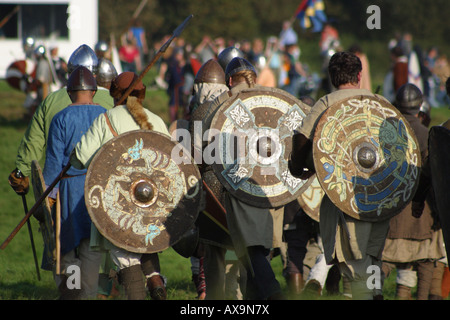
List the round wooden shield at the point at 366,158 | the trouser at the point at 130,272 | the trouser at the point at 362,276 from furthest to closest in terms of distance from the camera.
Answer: the trouser at the point at 130,272 → the trouser at the point at 362,276 → the round wooden shield at the point at 366,158

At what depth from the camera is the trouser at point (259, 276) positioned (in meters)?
6.08

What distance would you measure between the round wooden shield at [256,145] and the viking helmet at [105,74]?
2654mm

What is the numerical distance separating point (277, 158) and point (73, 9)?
64.7 ft

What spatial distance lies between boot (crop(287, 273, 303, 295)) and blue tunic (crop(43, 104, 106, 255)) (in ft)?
6.47

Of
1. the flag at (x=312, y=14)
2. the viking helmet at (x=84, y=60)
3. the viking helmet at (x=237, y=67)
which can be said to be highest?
the flag at (x=312, y=14)

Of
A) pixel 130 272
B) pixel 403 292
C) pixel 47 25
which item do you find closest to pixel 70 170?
pixel 130 272

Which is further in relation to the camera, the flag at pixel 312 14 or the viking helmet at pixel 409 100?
the flag at pixel 312 14

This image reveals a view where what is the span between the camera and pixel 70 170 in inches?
267

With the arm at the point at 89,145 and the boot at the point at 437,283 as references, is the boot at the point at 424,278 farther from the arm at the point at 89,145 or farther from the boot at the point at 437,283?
the arm at the point at 89,145

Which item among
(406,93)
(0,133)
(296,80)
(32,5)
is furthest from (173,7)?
(406,93)

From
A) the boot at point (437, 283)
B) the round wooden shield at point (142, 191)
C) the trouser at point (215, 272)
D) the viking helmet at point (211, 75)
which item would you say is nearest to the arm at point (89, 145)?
the round wooden shield at point (142, 191)

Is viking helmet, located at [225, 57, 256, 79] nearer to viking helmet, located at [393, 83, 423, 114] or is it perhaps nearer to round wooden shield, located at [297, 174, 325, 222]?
round wooden shield, located at [297, 174, 325, 222]

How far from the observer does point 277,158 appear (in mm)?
6422
